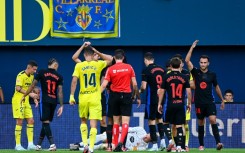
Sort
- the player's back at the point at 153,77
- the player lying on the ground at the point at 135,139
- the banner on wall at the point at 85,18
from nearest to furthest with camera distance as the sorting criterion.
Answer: the player's back at the point at 153,77 < the player lying on the ground at the point at 135,139 < the banner on wall at the point at 85,18

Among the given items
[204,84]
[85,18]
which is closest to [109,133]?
[204,84]

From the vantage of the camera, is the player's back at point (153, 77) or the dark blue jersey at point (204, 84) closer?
the dark blue jersey at point (204, 84)

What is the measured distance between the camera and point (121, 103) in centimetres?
2447

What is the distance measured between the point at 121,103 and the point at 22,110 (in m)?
5.16

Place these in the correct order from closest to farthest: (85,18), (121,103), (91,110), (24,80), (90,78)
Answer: (91,110), (90,78), (121,103), (24,80), (85,18)

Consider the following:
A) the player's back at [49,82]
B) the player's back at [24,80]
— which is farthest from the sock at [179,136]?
the player's back at [24,80]

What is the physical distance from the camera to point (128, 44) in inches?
1316

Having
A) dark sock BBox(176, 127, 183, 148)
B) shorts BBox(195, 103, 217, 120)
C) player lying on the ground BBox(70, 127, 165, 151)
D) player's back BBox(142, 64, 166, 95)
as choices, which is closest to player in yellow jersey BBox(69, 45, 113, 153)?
dark sock BBox(176, 127, 183, 148)

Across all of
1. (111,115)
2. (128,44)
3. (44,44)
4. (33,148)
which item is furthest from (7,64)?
(111,115)

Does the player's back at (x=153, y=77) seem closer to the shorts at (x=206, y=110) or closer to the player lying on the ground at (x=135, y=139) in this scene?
the shorts at (x=206, y=110)

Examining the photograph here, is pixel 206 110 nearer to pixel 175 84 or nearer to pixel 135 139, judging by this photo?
pixel 175 84

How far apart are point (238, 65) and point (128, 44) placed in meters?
3.75

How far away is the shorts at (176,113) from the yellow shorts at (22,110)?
5881 millimetres

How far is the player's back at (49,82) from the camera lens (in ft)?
85.9
